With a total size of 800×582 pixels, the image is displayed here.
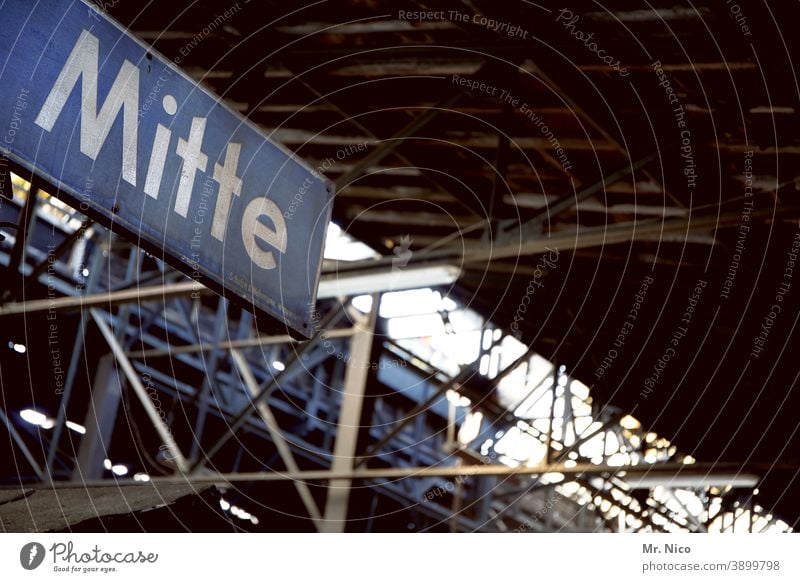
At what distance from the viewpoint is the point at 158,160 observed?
3.40 meters

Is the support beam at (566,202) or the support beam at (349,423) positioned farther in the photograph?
the support beam at (349,423)

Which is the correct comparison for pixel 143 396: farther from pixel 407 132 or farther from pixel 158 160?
pixel 158 160

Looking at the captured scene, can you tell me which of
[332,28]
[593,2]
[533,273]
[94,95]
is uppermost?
[533,273]

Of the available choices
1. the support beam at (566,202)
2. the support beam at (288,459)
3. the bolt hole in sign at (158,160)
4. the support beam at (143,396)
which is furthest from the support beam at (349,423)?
the bolt hole in sign at (158,160)

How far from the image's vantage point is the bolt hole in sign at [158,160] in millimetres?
3023

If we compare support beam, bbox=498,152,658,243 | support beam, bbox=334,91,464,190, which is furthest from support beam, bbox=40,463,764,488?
support beam, bbox=334,91,464,190

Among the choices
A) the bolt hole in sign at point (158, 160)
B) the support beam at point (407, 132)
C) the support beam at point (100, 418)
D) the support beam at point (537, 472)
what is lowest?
the bolt hole in sign at point (158, 160)

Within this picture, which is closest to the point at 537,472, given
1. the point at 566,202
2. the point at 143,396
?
the point at 566,202

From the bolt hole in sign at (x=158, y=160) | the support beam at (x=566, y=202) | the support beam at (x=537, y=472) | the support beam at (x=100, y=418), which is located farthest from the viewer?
the support beam at (x=100, y=418)

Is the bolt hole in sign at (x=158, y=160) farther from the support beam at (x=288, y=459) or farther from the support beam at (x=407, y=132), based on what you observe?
the support beam at (x=288, y=459)
